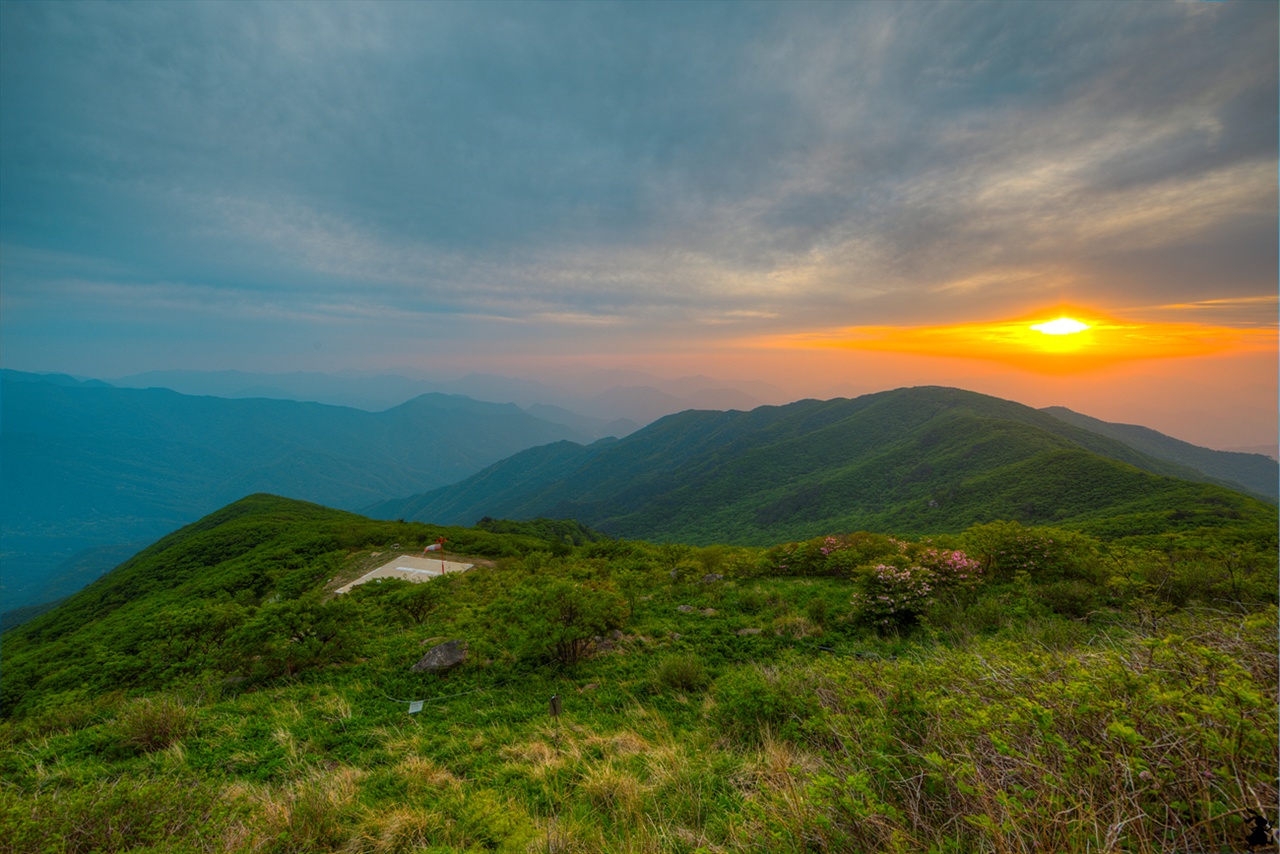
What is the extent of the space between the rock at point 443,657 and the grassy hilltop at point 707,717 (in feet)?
0.86

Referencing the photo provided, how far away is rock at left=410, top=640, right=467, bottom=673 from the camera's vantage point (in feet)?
31.4

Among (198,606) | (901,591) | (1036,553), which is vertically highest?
(1036,553)

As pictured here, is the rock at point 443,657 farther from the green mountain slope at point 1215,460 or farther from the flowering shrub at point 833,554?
the green mountain slope at point 1215,460

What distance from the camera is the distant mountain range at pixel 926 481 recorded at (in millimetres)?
62781

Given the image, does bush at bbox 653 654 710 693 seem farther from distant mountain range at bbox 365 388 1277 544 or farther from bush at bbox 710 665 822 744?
distant mountain range at bbox 365 388 1277 544

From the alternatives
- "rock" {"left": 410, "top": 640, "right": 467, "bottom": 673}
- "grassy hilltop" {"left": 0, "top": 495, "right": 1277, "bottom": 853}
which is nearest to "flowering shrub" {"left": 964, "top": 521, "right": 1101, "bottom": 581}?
"grassy hilltop" {"left": 0, "top": 495, "right": 1277, "bottom": 853}

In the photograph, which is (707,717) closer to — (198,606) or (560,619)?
(560,619)

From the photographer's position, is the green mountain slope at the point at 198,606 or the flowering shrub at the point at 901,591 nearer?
the green mountain slope at the point at 198,606

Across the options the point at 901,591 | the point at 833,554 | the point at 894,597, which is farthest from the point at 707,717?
the point at 833,554

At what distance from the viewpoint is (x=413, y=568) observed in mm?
22125

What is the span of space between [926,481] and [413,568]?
377 ft

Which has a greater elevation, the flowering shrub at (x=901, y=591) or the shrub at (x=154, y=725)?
the flowering shrub at (x=901, y=591)

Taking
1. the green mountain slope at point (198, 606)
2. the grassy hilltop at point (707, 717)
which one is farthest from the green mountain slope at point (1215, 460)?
the green mountain slope at point (198, 606)

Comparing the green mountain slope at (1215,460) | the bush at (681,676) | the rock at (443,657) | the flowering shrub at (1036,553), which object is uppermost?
the flowering shrub at (1036,553)
